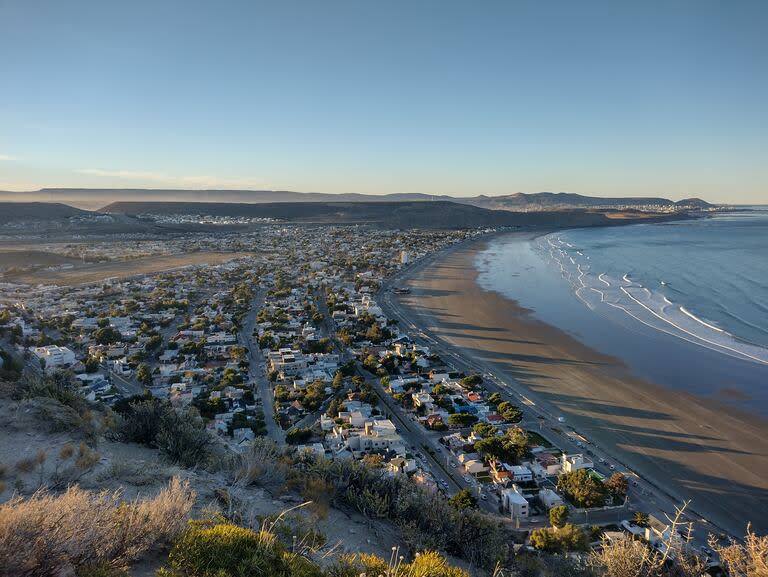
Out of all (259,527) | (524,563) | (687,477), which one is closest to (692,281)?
(687,477)

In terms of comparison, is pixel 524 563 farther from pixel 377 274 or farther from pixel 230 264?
pixel 230 264

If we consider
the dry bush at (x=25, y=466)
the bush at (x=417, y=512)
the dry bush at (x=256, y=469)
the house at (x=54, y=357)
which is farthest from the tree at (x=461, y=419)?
the house at (x=54, y=357)

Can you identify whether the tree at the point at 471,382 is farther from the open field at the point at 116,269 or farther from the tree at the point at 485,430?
the open field at the point at 116,269

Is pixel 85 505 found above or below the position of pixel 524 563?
above

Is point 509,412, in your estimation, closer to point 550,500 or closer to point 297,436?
point 550,500

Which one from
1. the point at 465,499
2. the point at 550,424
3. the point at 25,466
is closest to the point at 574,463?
the point at 550,424

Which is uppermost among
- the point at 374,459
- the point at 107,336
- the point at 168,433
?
the point at 168,433
